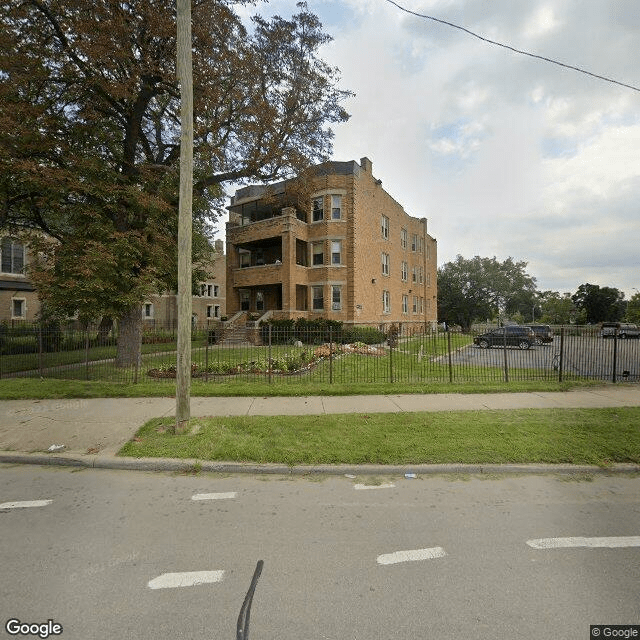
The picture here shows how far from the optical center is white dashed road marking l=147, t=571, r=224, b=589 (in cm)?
265

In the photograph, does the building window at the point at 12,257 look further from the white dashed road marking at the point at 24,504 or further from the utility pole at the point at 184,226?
the white dashed road marking at the point at 24,504

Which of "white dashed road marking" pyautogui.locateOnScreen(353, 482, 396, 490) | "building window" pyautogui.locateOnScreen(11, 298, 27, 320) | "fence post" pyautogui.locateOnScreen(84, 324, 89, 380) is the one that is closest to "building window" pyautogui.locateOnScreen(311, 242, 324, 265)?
"fence post" pyautogui.locateOnScreen(84, 324, 89, 380)

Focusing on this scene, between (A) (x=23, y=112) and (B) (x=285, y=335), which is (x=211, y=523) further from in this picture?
(A) (x=23, y=112)

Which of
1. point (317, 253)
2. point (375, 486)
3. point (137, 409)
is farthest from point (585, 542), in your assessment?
point (317, 253)

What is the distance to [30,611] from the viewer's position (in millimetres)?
2410

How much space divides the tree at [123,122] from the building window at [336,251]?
31.0 ft

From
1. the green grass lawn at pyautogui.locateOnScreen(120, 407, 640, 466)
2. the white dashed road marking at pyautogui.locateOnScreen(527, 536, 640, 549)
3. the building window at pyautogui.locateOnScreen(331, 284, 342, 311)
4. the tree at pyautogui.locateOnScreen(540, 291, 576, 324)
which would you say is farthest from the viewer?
the tree at pyautogui.locateOnScreen(540, 291, 576, 324)

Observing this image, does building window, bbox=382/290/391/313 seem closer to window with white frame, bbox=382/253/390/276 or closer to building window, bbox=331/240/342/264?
window with white frame, bbox=382/253/390/276

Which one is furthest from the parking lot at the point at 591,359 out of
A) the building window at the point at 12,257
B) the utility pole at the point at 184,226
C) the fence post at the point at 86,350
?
the building window at the point at 12,257

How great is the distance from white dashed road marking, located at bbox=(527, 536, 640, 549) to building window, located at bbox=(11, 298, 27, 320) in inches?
1508

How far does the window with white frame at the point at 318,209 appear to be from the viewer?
24594 mm

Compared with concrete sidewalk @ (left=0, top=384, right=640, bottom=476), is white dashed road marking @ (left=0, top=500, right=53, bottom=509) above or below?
below

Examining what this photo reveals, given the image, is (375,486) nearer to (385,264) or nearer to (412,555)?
(412,555)

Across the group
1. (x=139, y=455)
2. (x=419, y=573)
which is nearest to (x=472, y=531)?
(x=419, y=573)
